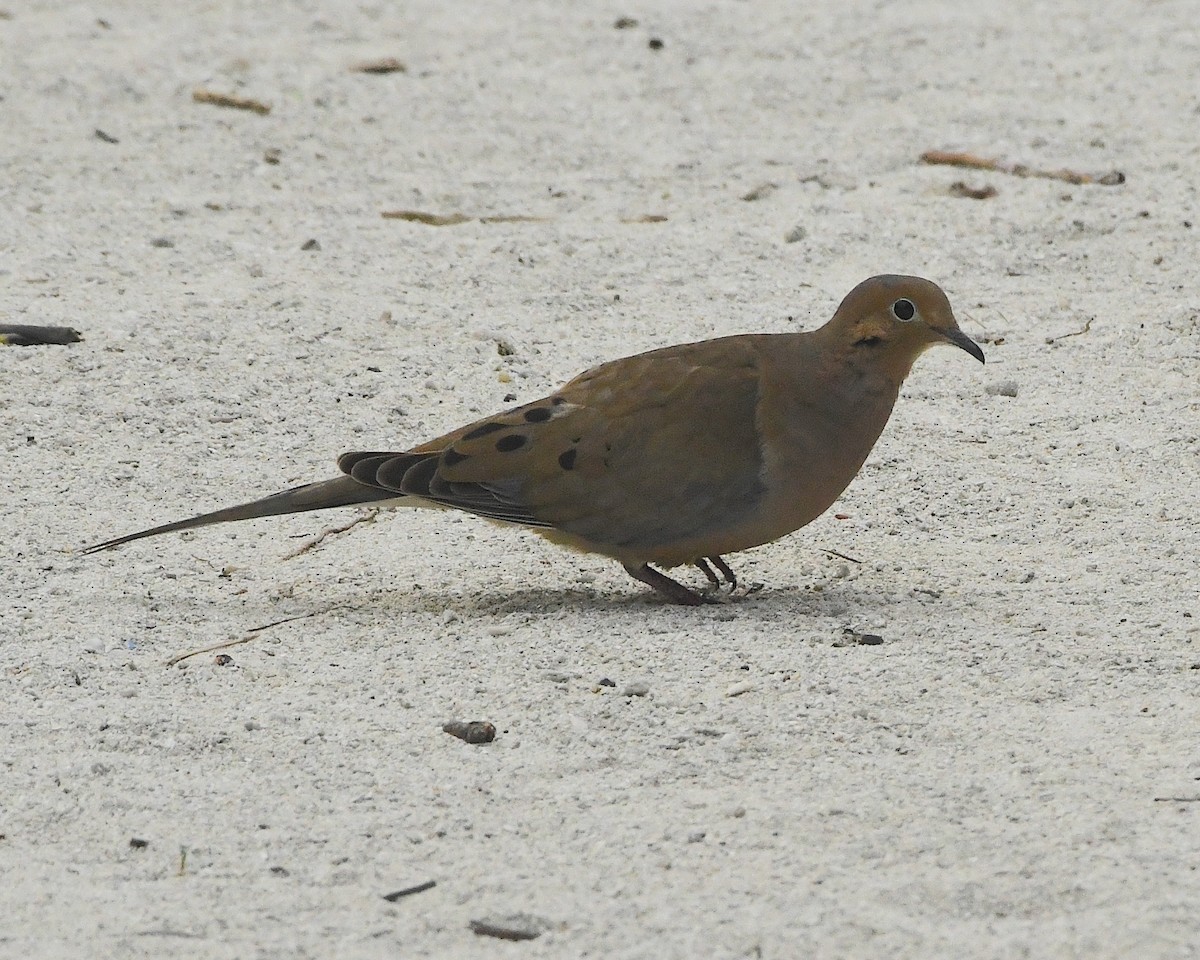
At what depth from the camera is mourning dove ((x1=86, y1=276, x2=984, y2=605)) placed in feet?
14.9

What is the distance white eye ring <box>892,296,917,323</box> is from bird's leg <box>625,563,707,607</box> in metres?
0.82

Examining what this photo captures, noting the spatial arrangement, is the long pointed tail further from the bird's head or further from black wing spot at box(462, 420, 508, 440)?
the bird's head

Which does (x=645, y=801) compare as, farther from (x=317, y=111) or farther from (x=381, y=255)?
(x=317, y=111)

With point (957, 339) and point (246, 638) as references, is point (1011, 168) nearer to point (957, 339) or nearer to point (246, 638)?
point (957, 339)

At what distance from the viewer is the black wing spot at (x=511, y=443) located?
4.67 meters

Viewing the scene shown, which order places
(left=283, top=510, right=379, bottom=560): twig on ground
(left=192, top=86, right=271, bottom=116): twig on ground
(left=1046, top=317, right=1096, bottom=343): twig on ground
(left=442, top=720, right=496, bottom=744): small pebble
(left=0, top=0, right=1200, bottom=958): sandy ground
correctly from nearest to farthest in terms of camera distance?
(left=0, top=0, right=1200, bottom=958): sandy ground → (left=442, top=720, right=496, bottom=744): small pebble → (left=283, top=510, right=379, bottom=560): twig on ground → (left=1046, top=317, right=1096, bottom=343): twig on ground → (left=192, top=86, right=271, bottom=116): twig on ground

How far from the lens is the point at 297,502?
4.73 m

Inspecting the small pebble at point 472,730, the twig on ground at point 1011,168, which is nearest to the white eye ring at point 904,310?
the small pebble at point 472,730

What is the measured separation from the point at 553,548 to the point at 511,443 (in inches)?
24.0

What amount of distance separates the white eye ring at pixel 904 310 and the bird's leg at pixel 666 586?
0.82 m

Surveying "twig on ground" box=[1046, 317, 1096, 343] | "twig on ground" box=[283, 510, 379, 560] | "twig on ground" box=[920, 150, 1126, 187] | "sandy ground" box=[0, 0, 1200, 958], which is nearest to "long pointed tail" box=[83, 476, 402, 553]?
"sandy ground" box=[0, 0, 1200, 958]

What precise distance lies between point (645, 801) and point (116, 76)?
6.05 meters

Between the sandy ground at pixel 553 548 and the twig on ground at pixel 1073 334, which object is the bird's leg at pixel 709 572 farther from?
the twig on ground at pixel 1073 334

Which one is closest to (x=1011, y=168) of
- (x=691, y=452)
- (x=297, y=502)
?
(x=691, y=452)
